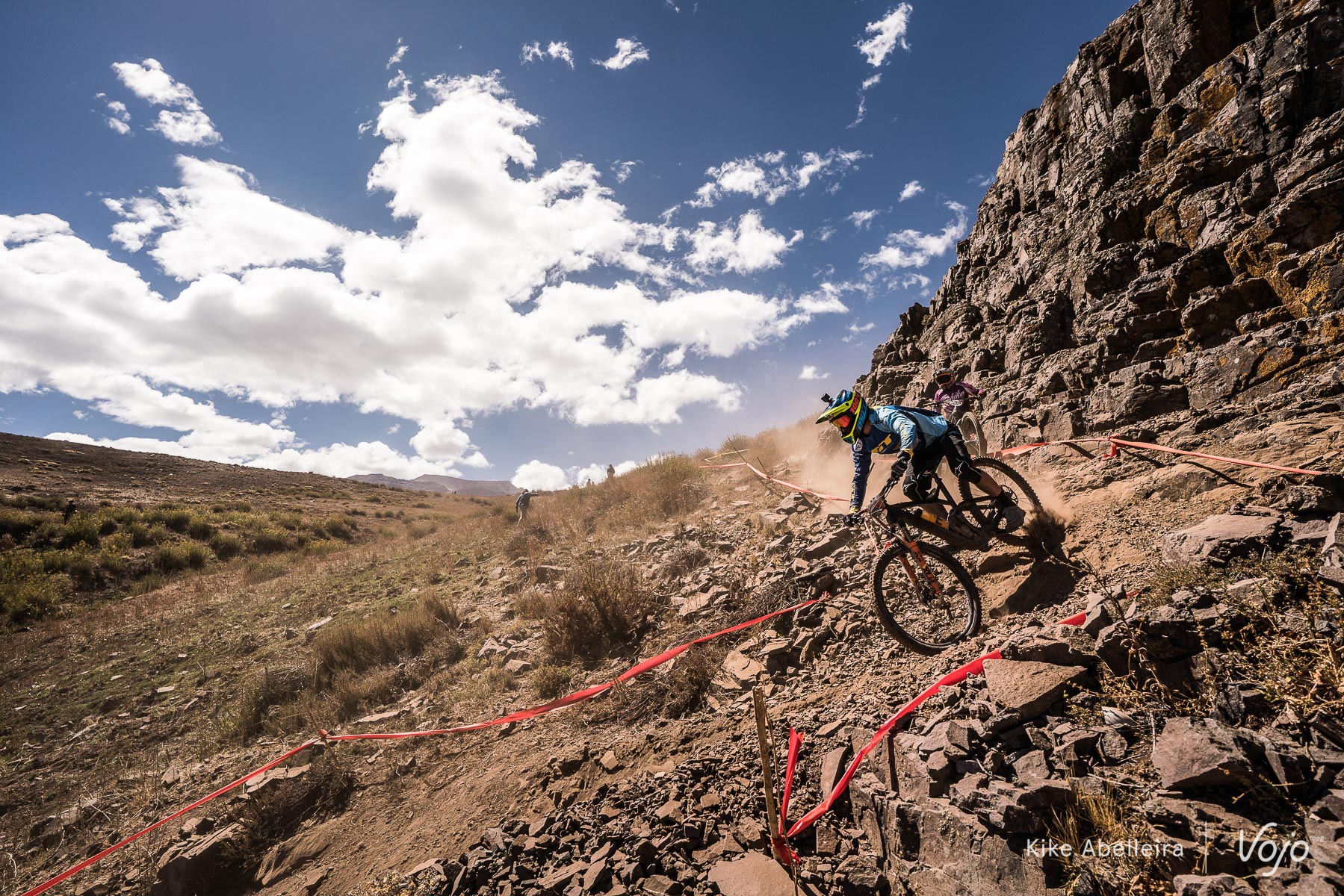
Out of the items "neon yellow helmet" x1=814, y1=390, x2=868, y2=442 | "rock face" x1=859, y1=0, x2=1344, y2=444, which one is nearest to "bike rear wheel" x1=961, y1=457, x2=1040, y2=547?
"neon yellow helmet" x1=814, y1=390, x2=868, y2=442

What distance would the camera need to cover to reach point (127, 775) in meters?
6.79

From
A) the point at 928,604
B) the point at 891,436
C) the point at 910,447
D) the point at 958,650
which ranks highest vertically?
the point at 891,436

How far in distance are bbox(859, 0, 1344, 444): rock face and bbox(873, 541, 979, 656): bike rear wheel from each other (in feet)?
14.7

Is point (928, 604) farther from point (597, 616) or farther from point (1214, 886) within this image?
point (597, 616)

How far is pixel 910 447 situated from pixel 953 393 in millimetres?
4441

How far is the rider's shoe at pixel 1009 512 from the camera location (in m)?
5.79

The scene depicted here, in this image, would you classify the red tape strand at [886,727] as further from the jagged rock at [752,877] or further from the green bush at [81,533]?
the green bush at [81,533]

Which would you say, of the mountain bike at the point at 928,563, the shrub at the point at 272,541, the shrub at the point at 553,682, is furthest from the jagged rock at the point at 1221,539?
the shrub at the point at 272,541

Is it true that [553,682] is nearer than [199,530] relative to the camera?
Yes

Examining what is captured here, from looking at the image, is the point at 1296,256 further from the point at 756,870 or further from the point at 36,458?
the point at 36,458

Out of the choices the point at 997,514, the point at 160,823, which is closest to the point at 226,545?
the point at 160,823

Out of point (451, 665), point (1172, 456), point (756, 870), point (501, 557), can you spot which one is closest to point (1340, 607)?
point (756, 870)

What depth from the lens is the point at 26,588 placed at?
47.2 feet

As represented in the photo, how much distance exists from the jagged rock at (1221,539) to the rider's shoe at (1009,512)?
161 centimetres
